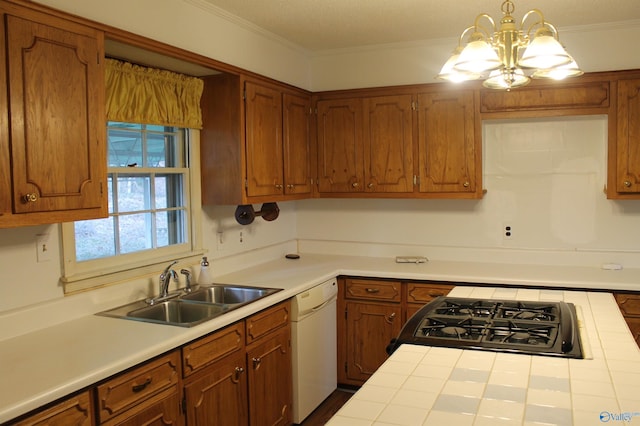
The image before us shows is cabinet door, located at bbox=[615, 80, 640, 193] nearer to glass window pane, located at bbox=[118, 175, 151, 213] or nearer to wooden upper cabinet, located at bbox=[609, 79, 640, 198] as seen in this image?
wooden upper cabinet, located at bbox=[609, 79, 640, 198]

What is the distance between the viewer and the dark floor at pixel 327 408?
11.6 ft

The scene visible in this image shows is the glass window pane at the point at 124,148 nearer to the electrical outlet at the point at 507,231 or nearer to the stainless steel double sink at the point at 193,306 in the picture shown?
the stainless steel double sink at the point at 193,306

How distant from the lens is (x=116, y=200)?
2951mm

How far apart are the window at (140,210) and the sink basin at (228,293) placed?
0.26m

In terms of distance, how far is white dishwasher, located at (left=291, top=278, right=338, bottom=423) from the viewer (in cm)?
337

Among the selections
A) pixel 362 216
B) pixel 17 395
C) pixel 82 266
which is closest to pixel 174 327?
pixel 82 266

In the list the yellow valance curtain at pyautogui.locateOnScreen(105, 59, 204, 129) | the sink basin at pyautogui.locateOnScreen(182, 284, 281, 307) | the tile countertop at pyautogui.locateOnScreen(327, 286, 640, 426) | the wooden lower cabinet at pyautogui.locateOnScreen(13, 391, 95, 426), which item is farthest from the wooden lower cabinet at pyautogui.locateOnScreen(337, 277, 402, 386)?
the wooden lower cabinet at pyautogui.locateOnScreen(13, 391, 95, 426)

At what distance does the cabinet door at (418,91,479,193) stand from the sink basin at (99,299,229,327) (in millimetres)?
1845

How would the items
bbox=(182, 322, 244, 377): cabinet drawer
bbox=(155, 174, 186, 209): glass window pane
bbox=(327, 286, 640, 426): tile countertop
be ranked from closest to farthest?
bbox=(327, 286, 640, 426): tile countertop
bbox=(182, 322, 244, 377): cabinet drawer
bbox=(155, 174, 186, 209): glass window pane

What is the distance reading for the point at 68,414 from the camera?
6.09 ft

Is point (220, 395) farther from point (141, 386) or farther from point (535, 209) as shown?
point (535, 209)

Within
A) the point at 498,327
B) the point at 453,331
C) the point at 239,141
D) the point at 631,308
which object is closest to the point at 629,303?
the point at 631,308

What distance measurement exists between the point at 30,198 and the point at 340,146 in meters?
2.57

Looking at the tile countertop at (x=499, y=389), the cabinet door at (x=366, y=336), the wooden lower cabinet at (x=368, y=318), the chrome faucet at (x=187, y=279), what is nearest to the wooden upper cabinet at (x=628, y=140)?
the wooden lower cabinet at (x=368, y=318)
